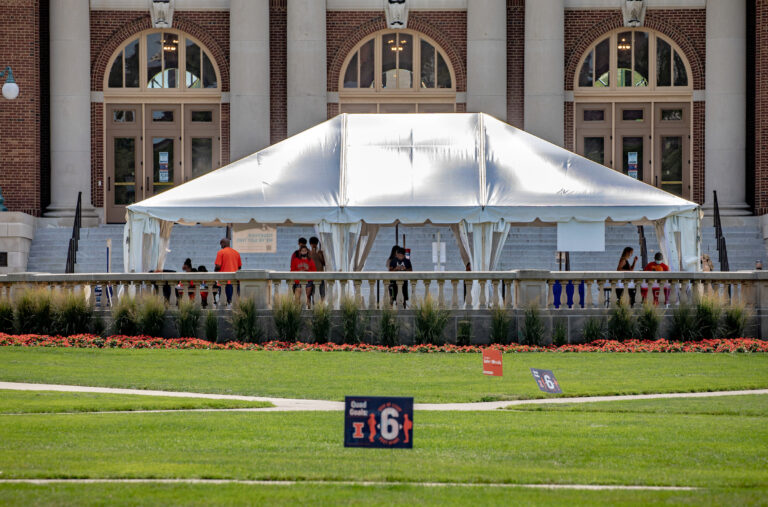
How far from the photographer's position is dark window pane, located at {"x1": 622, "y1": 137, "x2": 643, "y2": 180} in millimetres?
37094

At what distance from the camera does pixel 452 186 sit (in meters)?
24.0

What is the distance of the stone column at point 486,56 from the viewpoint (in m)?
35.9

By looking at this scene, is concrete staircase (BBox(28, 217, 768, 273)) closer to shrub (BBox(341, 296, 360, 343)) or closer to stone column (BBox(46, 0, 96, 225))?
stone column (BBox(46, 0, 96, 225))

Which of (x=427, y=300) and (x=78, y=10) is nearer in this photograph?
(x=427, y=300)

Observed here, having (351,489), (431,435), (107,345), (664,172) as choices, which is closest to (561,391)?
(431,435)

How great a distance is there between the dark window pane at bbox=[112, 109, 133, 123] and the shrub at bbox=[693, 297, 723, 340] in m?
21.1

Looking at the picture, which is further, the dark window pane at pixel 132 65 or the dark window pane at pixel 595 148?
the dark window pane at pixel 595 148

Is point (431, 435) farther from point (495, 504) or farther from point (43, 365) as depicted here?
point (43, 365)

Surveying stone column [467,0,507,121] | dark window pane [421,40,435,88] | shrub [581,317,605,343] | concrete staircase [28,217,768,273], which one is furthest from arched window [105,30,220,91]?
shrub [581,317,605,343]

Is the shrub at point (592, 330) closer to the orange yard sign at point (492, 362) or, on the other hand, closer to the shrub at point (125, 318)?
the orange yard sign at point (492, 362)

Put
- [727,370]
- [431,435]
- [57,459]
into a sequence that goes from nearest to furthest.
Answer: [57,459] < [431,435] < [727,370]

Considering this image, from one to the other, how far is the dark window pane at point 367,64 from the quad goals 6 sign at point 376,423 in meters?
29.2

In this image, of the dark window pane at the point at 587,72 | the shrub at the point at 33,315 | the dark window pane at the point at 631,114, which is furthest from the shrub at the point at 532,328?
the dark window pane at the point at 631,114

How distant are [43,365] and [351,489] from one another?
10386mm
